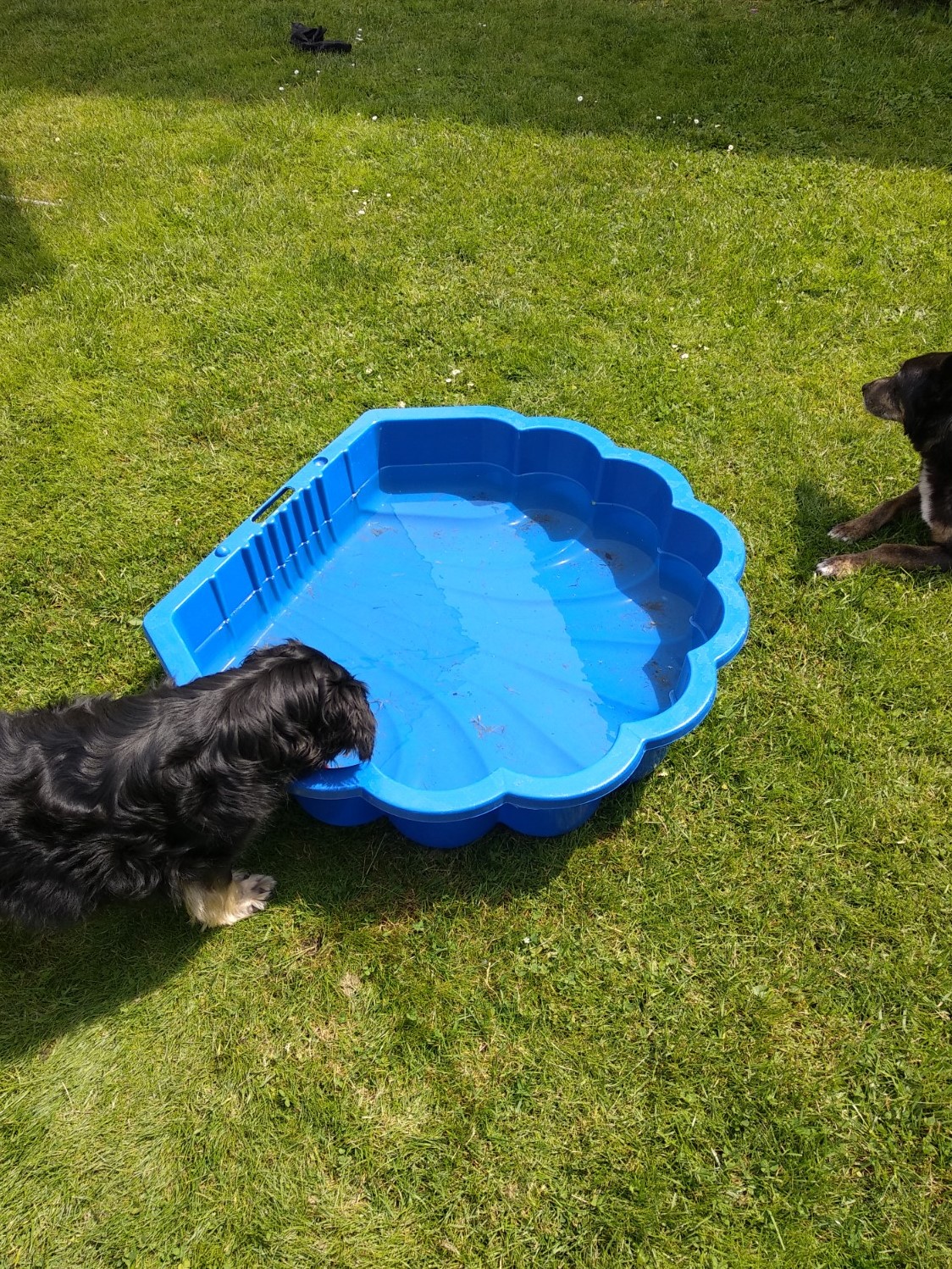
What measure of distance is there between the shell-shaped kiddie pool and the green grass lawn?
0.39m

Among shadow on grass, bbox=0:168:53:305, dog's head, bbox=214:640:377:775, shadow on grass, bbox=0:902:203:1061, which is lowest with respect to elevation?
shadow on grass, bbox=0:902:203:1061

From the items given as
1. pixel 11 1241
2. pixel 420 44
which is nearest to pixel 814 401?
pixel 11 1241

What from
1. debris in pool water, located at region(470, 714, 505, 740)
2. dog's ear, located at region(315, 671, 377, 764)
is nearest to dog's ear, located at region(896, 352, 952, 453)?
debris in pool water, located at region(470, 714, 505, 740)

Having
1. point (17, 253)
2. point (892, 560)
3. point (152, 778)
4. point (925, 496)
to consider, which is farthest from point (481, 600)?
point (17, 253)

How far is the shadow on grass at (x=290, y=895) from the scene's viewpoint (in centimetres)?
283

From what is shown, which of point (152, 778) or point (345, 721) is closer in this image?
point (152, 778)

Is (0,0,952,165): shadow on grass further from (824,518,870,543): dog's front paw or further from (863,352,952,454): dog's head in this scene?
(824,518,870,543): dog's front paw

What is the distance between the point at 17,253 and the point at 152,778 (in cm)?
556

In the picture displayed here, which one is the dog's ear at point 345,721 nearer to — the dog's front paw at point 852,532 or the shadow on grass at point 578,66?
the dog's front paw at point 852,532

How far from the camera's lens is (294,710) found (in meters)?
2.50

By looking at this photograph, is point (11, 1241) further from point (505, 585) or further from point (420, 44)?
point (420, 44)

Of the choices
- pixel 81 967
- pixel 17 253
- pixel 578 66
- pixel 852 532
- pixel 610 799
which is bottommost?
pixel 81 967

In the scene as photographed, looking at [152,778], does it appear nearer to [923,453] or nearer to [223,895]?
[223,895]

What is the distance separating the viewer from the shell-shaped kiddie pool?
10.2 feet
